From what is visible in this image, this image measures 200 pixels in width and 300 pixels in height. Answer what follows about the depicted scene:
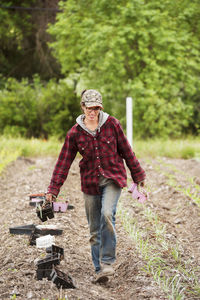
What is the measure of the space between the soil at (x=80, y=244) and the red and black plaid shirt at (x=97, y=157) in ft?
2.47

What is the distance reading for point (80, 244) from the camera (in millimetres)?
5000

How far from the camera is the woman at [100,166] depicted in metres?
3.73

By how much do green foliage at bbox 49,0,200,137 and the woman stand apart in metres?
10.4

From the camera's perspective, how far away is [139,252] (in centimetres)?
441

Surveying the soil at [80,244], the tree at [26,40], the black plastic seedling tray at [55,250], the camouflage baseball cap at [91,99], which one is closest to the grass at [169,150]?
the soil at [80,244]

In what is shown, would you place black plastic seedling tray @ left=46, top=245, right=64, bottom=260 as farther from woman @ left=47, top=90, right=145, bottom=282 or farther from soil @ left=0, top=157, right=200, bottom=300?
woman @ left=47, top=90, right=145, bottom=282

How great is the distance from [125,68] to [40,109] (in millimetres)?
3597

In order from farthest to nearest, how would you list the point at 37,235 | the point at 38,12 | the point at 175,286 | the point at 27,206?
1. the point at 38,12
2. the point at 27,206
3. the point at 37,235
4. the point at 175,286

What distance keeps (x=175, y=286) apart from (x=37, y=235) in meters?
1.65

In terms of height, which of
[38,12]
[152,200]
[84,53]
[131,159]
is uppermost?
[38,12]

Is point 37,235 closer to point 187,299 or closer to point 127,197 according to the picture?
point 187,299

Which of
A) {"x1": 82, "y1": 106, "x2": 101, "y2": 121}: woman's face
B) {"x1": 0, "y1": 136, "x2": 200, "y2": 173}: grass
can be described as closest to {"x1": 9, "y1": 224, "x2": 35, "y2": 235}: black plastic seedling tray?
{"x1": 82, "y1": 106, "x2": 101, "y2": 121}: woman's face

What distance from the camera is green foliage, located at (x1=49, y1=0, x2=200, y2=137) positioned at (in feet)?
46.2

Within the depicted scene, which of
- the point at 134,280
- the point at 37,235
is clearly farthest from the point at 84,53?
the point at 134,280
